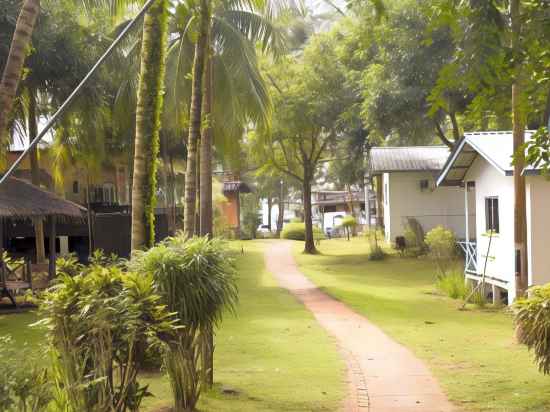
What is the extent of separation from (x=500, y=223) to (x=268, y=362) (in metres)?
8.81

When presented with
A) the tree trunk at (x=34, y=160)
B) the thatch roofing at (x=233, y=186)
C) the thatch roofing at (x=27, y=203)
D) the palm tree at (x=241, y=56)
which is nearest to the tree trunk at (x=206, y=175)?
the thatch roofing at (x=27, y=203)

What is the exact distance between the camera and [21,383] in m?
5.26

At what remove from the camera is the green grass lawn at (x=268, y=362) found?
959cm

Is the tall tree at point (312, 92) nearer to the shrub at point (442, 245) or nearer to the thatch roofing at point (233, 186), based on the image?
the shrub at point (442, 245)

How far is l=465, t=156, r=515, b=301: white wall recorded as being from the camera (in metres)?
17.9

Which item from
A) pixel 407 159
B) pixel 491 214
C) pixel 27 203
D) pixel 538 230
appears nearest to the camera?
pixel 538 230

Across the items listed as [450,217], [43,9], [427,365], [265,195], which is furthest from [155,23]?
[265,195]

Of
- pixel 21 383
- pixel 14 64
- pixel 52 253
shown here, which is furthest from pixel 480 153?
pixel 21 383

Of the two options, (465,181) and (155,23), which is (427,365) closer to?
A: (155,23)

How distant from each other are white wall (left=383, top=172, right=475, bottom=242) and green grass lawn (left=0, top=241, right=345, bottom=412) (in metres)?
16.0

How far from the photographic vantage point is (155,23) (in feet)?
37.0

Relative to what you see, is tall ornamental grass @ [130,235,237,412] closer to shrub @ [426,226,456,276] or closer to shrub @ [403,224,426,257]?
shrub @ [426,226,456,276]

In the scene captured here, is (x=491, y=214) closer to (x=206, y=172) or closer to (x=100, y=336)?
(x=206, y=172)

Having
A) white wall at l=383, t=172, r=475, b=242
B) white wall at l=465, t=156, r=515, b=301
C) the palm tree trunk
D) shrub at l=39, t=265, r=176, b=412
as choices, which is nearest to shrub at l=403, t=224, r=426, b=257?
white wall at l=383, t=172, r=475, b=242
